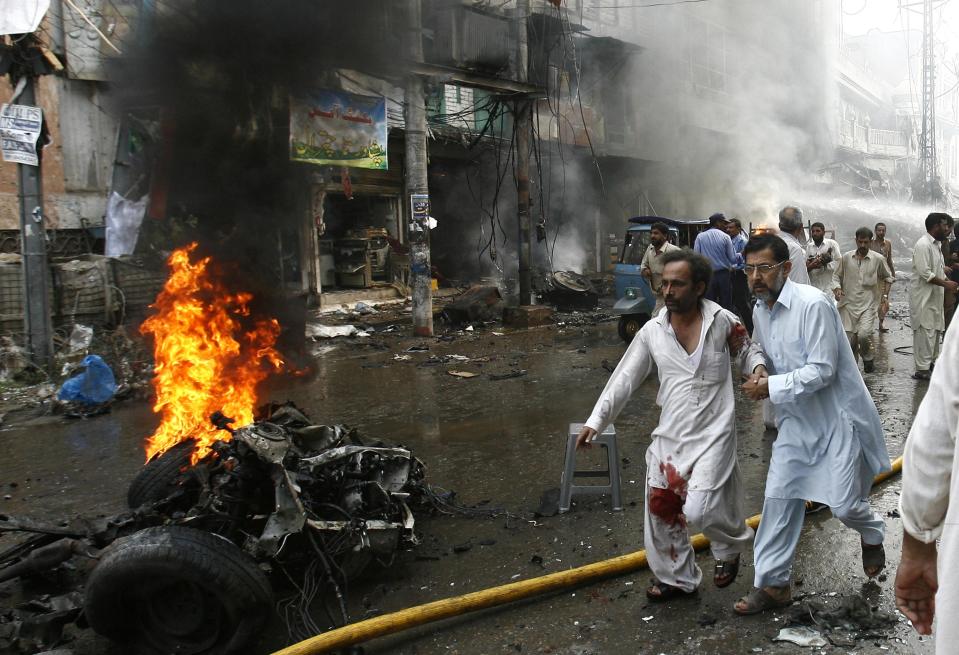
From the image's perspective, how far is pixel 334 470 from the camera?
4109mm

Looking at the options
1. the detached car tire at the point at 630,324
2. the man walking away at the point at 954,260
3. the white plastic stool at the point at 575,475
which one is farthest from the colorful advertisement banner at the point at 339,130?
the man walking away at the point at 954,260

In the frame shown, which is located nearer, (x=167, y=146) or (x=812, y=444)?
(x=812, y=444)

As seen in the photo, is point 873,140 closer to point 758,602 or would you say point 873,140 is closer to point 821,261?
point 821,261

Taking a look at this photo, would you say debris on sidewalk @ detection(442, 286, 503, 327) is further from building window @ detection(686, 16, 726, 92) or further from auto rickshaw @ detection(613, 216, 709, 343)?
building window @ detection(686, 16, 726, 92)

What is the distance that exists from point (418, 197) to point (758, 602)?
10494 millimetres

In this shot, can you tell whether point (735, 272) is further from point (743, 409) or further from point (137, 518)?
point (137, 518)

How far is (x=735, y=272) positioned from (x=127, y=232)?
9966 millimetres

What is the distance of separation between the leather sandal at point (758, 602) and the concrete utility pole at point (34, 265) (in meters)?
9.36

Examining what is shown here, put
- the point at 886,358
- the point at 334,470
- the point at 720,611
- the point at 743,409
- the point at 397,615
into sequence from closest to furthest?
the point at 397,615 < the point at 720,611 < the point at 334,470 < the point at 743,409 < the point at 886,358

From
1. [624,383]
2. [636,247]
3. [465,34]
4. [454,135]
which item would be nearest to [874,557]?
[624,383]

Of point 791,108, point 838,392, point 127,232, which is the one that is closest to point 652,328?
point 838,392

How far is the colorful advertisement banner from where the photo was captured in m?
13.4

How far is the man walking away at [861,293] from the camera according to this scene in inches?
369

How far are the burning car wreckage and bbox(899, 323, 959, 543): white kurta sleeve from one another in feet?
8.31
